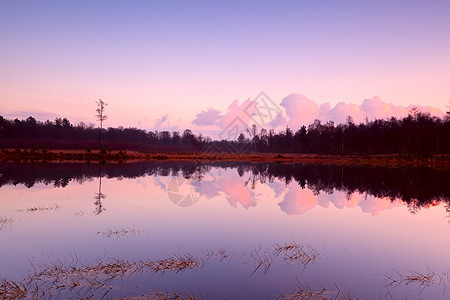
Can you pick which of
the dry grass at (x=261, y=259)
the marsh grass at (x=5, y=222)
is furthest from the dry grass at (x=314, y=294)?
the marsh grass at (x=5, y=222)

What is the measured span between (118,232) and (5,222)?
20.5 feet

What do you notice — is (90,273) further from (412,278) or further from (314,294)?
(412,278)

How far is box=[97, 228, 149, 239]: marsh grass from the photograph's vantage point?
47.3 feet

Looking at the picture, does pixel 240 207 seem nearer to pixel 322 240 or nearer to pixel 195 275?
pixel 322 240

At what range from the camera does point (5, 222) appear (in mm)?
15883

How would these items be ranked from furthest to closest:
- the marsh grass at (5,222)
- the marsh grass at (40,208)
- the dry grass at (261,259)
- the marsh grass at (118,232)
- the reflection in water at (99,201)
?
the reflection in water at (99,201) → the marsh grass at (40,208) → the marsh grass at (5,222) → the marsh grass at (118,232) → the dry grass at (261,259)

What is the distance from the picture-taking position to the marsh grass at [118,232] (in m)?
14.4

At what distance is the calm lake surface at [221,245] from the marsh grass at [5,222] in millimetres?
101

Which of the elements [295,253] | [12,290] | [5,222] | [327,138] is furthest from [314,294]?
[327,138]

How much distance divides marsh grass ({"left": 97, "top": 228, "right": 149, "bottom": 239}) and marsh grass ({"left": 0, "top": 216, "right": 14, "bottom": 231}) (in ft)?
15.3

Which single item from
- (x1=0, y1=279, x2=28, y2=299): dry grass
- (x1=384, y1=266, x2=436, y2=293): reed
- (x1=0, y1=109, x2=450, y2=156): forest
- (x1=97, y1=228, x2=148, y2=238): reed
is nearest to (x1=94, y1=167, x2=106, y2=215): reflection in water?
(x1=97, y1=228, x2=148, y2=238): reed

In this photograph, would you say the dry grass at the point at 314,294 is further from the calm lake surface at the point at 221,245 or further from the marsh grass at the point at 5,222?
the marsh grass at the point at 5,222

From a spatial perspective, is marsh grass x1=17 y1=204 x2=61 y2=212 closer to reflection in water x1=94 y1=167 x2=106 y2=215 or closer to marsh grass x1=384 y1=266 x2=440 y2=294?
reflection in water x1=94 y1=167 x2=106 y2=215

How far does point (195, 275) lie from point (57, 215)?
39.6ft
